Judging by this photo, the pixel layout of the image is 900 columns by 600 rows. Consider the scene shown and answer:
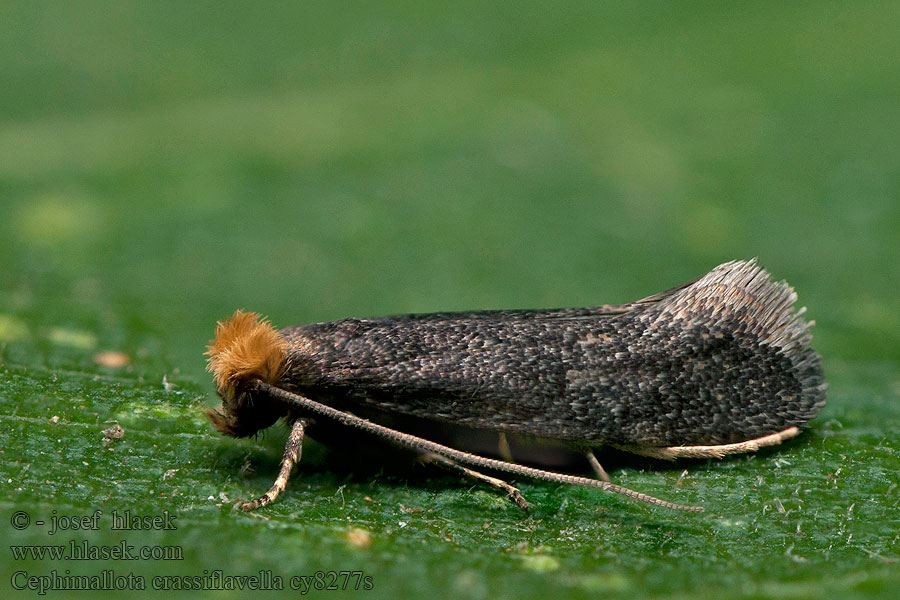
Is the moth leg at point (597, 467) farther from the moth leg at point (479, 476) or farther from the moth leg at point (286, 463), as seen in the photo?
the moth leg at point (286, 463)

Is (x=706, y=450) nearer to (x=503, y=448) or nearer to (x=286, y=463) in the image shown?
(x=503, y=448)

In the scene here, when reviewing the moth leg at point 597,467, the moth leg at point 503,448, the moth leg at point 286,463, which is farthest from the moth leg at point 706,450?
the moth leg at point 286,463

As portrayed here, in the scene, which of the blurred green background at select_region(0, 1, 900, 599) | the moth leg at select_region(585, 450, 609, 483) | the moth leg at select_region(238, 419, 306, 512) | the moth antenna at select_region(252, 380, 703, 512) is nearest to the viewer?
the blurred green background at select_region(0, 1, 900, 599)

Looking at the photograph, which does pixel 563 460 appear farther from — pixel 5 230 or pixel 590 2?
pixel 590 2

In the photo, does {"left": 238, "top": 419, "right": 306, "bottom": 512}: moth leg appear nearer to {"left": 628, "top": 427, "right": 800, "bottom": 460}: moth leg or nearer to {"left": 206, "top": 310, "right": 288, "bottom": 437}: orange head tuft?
{"left": 206, "top": 310, "right": 288, "bottom": 437}: orange head tuft

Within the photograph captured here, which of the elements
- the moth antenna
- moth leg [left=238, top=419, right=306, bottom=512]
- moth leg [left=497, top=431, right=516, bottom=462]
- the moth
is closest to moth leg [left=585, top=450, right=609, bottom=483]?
the moth

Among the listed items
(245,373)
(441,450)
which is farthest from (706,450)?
(245,373)

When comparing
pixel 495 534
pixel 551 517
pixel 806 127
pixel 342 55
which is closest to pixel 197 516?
pixel 495 534
